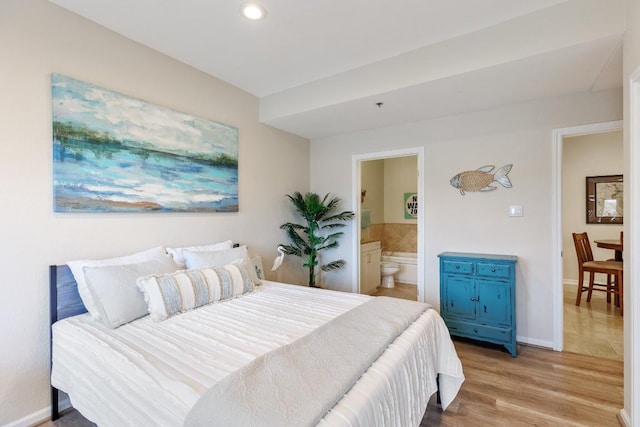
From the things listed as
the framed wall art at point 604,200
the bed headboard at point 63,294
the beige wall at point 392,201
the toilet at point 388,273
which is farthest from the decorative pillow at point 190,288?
the framed wall art at point 604,200

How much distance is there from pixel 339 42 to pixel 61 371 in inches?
115

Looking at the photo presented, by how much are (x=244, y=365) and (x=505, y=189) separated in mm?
2988

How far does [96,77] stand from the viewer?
7.21 ft

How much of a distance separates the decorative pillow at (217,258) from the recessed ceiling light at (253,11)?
5.94ft

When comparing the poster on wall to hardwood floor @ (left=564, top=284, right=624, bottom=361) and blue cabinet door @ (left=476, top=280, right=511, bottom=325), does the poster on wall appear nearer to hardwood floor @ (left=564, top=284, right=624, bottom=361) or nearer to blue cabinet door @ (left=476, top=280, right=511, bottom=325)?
hardwood floor @ (left=564, top=284, right=624, bottom=361)

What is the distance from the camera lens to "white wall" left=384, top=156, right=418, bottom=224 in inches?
238

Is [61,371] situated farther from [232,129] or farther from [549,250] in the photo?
[549,250]

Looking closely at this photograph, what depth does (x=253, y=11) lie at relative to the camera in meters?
2.06

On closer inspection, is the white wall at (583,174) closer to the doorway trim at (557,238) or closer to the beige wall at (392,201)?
the doorway trim at (557,238)

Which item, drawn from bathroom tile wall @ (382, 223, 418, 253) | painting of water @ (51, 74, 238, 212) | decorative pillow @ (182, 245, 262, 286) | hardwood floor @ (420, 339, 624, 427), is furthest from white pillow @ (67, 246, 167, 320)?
bathroom tile wall @ (382, 223, 418, 253)

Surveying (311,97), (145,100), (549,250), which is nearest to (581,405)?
(549,250)

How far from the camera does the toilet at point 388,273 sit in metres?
5.33

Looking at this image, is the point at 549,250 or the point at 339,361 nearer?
the point at 339,361

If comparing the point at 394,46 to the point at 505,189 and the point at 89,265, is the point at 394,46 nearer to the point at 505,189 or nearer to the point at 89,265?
the point at 505,189
